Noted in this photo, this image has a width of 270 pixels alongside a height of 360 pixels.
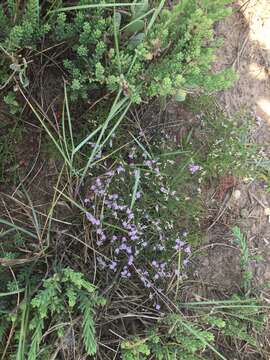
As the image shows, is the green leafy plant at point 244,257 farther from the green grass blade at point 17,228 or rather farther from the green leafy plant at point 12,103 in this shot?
the green leafy plant at point 12,103

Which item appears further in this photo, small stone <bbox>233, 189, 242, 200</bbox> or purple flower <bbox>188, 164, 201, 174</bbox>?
small stone <bbox>233, 189, 242, 200</bbox>

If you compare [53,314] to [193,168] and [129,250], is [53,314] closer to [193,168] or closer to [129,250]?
[129,250]

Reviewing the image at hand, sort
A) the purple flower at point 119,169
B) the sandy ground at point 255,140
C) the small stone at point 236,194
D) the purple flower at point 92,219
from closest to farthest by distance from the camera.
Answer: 1. the purple flower at point 92,219
2. the purple flower at point 119,169
3. the sandy ground at point 255,140
4. the small stone at point 236,194

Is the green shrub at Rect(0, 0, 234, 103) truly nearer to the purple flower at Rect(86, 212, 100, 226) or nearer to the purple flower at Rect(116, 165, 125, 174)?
the purple flower at Rect(116, 165, 125, 174)

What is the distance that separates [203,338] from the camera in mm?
2107

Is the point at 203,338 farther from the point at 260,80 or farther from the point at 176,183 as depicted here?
the point at 260,80

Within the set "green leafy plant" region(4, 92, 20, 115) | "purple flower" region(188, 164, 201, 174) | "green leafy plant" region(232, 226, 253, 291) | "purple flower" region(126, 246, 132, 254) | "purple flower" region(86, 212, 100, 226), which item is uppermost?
"green leafy plant" region(4, 92, 20, 115)

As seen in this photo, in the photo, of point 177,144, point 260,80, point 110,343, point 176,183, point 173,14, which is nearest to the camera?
point 173,14

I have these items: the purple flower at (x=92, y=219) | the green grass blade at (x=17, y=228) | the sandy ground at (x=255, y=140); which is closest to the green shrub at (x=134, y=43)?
the purple flower at (x=92, y=219)

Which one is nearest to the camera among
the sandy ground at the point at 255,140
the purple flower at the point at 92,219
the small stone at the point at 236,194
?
the purple flower at the point at 92,219

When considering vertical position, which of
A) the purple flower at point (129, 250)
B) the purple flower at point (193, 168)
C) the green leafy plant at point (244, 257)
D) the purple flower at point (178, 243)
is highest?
the purple flower at point (193, 168)

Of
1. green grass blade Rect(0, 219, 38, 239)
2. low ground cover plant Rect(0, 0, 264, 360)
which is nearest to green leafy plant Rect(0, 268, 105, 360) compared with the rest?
low ground cover plant Rect(0, 0, 264, 360)

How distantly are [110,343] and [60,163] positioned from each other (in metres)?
0.95

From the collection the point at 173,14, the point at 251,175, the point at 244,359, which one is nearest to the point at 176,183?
the point at 251,175
